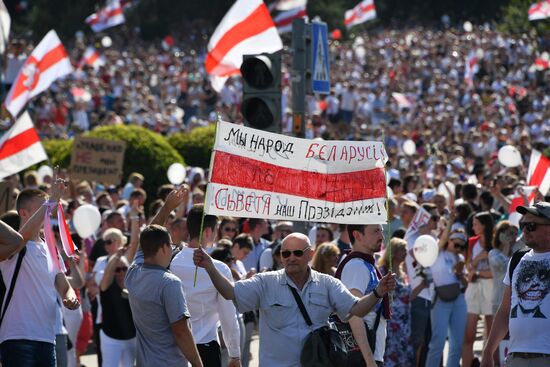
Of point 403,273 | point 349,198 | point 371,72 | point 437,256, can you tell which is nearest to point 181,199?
point 349,198

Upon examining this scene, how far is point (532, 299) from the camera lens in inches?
294

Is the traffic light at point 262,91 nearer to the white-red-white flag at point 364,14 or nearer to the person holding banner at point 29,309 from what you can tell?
the person holding banner at point 29,309

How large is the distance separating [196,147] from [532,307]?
1651 cm

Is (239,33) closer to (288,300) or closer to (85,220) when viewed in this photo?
(85,220)

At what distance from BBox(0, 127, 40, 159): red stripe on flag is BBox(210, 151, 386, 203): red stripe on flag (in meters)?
5.49

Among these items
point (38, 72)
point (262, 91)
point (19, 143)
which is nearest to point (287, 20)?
point (38, 72)

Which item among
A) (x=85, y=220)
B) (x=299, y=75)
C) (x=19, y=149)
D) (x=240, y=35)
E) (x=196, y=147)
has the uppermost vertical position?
(x=196, y=147)

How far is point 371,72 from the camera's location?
145ft

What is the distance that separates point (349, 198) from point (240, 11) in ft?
19.3

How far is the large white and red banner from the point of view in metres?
7.82

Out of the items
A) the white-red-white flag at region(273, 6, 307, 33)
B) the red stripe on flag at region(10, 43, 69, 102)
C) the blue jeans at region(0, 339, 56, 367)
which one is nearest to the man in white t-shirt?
the blue jeans at region(0, 339, 56, 367)

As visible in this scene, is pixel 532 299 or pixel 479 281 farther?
pixel 479 281

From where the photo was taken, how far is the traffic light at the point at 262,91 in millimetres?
11719

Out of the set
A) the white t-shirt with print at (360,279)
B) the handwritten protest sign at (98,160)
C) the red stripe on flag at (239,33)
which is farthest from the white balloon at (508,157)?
the white t-shirt with print at (360,279)
